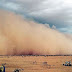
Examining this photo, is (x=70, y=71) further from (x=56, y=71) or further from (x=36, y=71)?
(x=36, y=71)

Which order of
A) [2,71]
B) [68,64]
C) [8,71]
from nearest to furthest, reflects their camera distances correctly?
[2,71] → [8,71] → [68,64]

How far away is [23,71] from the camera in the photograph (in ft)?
116

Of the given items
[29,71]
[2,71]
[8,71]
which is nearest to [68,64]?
[29,71]

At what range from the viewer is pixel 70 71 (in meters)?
35.7

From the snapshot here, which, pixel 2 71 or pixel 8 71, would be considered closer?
pixel 2 71

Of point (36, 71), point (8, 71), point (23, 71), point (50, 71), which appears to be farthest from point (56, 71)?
point (8, 71)

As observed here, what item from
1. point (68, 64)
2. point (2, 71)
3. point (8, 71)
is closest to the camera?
point (2, 71)

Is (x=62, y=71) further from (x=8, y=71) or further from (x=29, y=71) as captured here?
(x=8, y=71)

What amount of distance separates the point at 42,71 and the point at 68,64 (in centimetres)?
1299

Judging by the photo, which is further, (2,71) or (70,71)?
(70,71)

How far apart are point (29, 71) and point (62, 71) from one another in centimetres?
643

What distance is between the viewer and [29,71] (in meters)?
35.5

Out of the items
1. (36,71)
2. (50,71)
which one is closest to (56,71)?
(50,71)

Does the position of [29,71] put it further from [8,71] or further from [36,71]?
[8,71]
